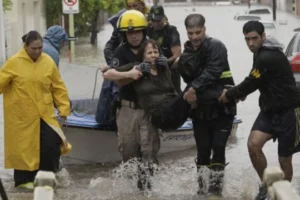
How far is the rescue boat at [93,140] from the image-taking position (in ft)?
34.6

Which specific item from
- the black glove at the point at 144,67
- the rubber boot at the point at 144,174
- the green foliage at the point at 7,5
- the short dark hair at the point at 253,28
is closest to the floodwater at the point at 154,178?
the rubber boot at the point at 144,174

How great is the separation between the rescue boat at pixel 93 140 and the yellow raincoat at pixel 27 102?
4.72 feet

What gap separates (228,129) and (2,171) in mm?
3678

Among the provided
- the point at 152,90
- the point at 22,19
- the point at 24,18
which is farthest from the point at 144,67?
the point at 24,18

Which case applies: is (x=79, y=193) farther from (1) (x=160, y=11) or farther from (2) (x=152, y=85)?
(1) (x=160, y=11)

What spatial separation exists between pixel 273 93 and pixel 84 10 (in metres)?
33.2

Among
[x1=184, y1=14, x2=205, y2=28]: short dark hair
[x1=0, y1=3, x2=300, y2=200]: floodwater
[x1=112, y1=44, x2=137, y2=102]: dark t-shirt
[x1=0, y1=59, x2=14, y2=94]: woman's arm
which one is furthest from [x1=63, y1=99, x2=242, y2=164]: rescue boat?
[x1=184, y1=14, x2=205, y2=28]: short dark hair

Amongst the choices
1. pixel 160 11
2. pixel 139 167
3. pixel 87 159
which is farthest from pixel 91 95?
pixel 139 167

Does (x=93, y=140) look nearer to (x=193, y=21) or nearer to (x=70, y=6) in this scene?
(x=193, y=21)

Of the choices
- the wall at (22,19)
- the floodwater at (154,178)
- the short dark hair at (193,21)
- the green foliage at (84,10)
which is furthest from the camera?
the green foliage at (84,10)

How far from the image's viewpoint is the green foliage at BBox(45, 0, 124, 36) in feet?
129

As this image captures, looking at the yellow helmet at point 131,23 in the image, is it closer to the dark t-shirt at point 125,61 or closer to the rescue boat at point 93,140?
the dark t-shirt at point 125,61

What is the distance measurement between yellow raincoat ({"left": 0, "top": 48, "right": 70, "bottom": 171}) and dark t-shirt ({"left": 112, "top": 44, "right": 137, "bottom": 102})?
2.47ft

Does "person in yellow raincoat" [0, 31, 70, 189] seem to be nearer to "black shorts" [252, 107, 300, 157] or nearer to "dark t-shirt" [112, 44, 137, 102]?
"dark t-shirt" [112, 44, 137, 102]
